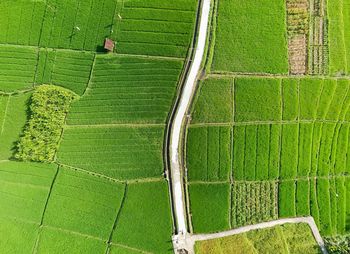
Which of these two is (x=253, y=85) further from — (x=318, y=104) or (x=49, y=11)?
(x=49, y=11)

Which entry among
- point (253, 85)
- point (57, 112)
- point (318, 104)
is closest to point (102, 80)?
point (57, 112)

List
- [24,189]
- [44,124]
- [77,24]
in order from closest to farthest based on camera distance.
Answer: [44,124] → [24,189] → [77,24]

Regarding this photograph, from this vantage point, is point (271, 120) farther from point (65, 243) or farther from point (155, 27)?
point (65, 243)

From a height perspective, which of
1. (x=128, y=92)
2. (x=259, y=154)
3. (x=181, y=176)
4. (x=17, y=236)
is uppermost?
(x=128, y=92)

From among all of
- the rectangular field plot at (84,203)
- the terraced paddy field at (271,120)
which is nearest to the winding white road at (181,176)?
the terraced paddy field at (271,120)

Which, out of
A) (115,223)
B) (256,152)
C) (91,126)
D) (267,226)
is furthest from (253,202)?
(91,126)

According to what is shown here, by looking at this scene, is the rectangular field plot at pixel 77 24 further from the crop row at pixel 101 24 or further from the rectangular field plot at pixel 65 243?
the rectangular field plot at pixel 65 243
